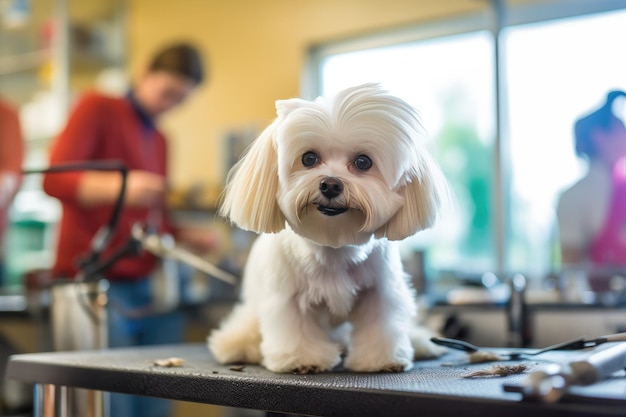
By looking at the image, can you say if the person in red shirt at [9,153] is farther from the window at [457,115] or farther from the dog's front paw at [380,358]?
the dog's front paw at [380,358]

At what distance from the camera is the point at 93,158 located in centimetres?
257

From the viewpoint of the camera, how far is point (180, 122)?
4.29 meters

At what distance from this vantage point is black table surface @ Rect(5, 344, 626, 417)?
851mm

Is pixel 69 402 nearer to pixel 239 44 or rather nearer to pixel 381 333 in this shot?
pixel 381 333

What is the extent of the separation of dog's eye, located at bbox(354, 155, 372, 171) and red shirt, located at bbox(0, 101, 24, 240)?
2069 millimetres

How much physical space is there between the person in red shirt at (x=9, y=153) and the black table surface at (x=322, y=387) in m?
1.56

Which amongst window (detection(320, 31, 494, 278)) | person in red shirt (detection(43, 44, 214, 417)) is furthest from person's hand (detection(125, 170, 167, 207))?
window (detection(320, 31, 494, 278))

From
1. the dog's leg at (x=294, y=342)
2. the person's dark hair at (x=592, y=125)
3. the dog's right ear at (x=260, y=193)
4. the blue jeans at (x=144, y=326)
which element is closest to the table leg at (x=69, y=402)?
the dog's leg at (x=294, y=342)

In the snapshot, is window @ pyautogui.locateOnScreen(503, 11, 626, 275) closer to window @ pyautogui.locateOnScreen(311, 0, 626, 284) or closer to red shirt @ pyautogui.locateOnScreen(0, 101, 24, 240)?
→ window @ pyautogui.locateOnScreen(311, 0, 626, 284)

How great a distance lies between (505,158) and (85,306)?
145 centimetres

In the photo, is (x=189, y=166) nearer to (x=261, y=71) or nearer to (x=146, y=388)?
(x=261, y=71)

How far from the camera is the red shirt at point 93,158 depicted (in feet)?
8.04

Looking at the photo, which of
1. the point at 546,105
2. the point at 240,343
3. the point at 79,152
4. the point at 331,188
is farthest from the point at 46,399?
the point at 546,105

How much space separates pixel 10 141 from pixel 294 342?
207cm
